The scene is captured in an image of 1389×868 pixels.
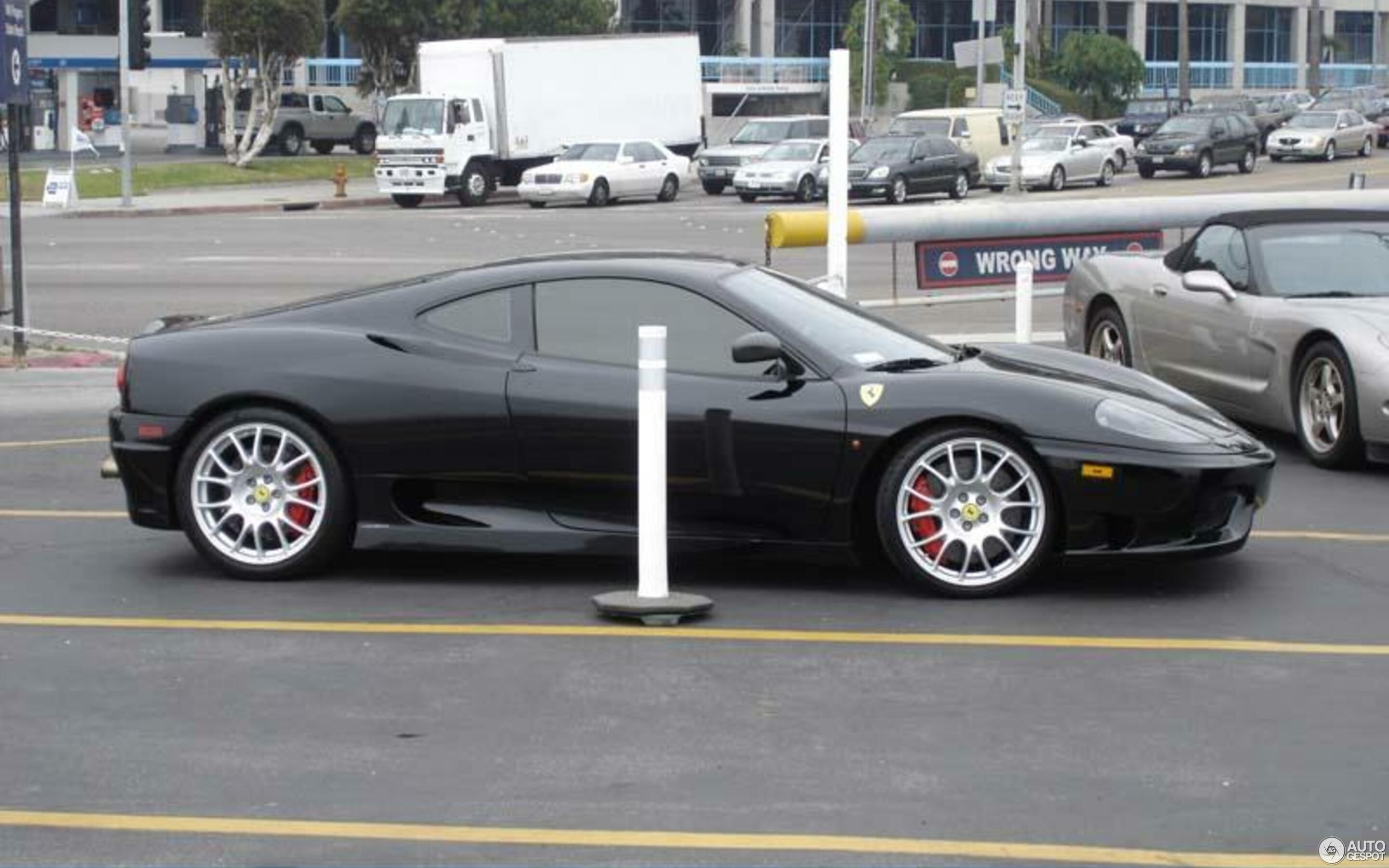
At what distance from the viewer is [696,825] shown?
5285 millimetres

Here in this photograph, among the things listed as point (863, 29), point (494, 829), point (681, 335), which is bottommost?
point (494, 829)

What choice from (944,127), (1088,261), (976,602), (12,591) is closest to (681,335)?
(976,602)

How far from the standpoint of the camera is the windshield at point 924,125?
4950 cm

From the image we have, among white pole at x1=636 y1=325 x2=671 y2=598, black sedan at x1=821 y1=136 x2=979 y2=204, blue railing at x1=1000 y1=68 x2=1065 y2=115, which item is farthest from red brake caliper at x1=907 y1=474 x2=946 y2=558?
blue railing at x1=1000 y1=68 x2=1065 y2=115

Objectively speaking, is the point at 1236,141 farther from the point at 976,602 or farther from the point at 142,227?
the point at 976,602

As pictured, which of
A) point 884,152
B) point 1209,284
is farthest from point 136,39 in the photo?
point 1209,284

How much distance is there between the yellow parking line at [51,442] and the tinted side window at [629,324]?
4.76m

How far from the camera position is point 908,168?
1763 inches

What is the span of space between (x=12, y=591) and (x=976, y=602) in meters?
3.82

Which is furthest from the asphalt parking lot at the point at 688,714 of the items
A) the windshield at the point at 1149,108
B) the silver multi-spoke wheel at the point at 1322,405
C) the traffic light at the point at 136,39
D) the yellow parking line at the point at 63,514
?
the windshield at the point at 1149,108

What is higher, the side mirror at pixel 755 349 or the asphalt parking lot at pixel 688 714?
the side mirror at pixel 755 349

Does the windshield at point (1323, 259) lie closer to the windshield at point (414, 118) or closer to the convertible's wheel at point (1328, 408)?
the convertible's wheel at point (1328, 408)

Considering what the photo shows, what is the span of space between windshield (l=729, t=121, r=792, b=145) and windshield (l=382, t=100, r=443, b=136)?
9.09 metres

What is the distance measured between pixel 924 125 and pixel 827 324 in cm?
4252
